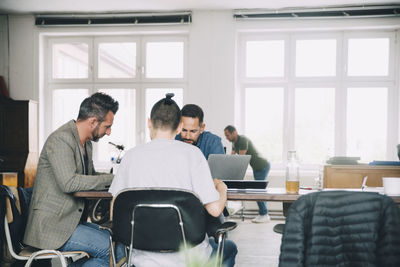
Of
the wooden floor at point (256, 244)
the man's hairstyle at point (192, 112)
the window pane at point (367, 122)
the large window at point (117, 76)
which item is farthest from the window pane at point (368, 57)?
the man's hairstyle at point (192, 112)

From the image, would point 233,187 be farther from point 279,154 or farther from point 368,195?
point 279,154

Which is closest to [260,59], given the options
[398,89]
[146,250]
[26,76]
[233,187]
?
[398,89]

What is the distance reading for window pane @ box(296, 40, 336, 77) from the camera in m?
6.06

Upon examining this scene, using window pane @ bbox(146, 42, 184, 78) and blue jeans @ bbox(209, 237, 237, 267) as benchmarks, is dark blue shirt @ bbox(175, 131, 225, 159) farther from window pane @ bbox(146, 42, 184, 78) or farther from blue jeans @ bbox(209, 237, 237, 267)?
window pane @ bbox(146, 42, 184, 78)

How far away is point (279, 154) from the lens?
20.2 feet

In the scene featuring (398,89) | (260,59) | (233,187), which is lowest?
(233,187)

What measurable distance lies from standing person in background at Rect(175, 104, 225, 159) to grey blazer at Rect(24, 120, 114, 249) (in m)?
0.88

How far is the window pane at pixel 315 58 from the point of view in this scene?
239 inches

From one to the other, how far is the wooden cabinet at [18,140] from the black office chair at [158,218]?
4.76m

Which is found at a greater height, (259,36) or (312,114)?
(259,36)

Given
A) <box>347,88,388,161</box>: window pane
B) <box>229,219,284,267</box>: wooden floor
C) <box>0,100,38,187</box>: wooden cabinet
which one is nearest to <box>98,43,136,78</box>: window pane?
<box>0,100,38,187</box>: wooden cabinet

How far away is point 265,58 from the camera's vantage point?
621cm

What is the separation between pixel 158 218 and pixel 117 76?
5.27 meters

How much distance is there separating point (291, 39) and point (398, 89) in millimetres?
1891
